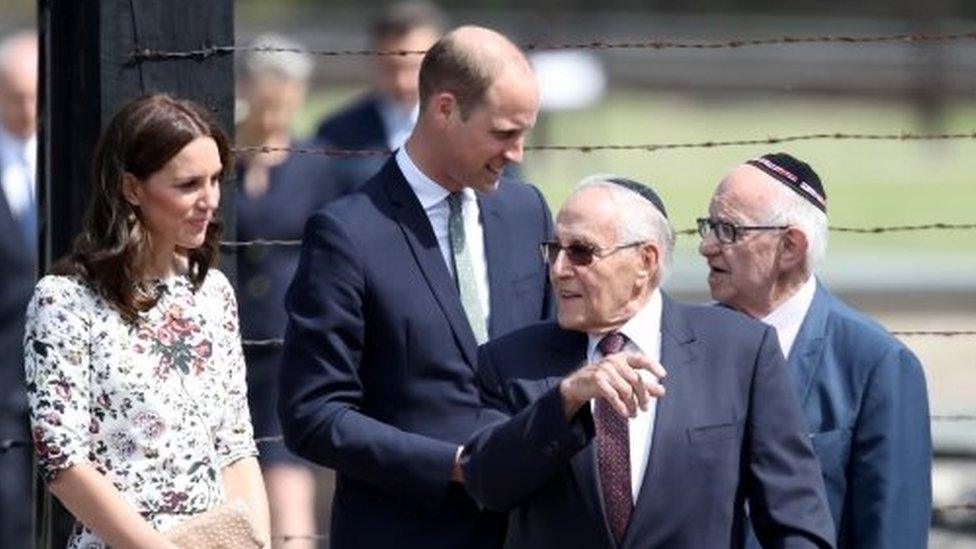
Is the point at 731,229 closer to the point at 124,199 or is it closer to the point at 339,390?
the point at 339,390

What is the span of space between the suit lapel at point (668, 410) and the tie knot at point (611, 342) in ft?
0.29

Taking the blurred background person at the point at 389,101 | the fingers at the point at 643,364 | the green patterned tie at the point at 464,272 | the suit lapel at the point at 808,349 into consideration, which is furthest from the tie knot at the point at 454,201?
the blurred background person at the point at 389,101

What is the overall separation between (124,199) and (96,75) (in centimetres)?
71

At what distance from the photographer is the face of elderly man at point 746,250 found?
5.80 m

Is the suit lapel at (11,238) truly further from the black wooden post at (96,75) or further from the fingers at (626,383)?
the fingers at (626,383)

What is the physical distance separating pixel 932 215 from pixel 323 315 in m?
20.8

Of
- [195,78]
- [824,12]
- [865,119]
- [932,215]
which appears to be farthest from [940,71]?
[195,78]

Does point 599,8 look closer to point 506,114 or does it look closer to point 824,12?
point 824,12

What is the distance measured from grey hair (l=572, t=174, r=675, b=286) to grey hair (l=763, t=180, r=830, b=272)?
0.51 metres

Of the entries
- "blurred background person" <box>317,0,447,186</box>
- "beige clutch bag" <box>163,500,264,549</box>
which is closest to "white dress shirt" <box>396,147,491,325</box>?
"beige clutch bag" <box>163,500,264,549</box>

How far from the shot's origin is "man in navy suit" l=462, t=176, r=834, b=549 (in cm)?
523

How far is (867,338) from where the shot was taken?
5797mm

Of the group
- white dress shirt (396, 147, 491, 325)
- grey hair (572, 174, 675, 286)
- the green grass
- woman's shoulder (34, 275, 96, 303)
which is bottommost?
the green grass

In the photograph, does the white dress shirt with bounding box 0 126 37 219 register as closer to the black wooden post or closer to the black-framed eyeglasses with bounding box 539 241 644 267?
the black wooden post
